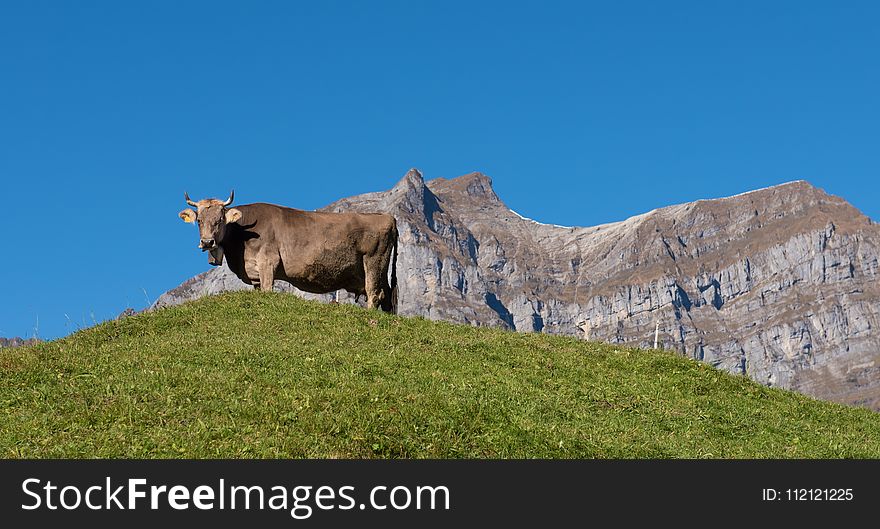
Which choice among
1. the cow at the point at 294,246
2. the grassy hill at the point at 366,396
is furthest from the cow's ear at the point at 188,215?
the grassy hill at the point at 366,396

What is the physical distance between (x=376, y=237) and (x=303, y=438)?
49.8 feet

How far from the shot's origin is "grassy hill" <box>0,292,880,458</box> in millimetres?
15539

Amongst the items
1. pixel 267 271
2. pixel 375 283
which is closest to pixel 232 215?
pixel 267 271

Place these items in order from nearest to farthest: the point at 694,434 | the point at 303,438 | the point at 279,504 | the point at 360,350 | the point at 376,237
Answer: the point at 279,504, the point at 303,438, the point at 694,434, the point at 360,350, the point at 376,237

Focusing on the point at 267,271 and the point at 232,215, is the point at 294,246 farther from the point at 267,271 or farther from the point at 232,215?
the point at 232,215

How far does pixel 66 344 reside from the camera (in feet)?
73.4

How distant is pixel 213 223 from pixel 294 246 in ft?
7.18

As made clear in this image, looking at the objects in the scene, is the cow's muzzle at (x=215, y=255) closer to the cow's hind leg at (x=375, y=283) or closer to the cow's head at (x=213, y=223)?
the cow's head at (x=213, y=223)

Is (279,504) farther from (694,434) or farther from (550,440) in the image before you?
(694,434)

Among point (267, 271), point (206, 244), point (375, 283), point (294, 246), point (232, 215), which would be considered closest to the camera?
point (206, 244)

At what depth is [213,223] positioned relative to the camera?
92.9ft

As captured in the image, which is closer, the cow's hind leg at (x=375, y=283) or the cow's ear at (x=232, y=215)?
the cow's ear at (x=232, y=215)

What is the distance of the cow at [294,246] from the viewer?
1127 inches

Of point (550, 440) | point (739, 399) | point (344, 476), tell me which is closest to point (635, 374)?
point (739, 399)
